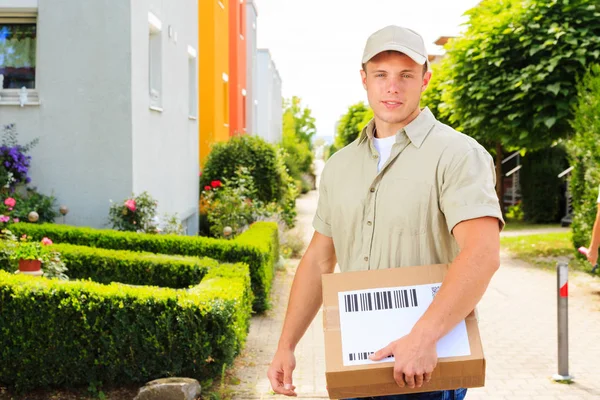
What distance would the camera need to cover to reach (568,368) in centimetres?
724

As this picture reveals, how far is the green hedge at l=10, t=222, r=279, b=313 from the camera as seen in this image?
9336 millimetres

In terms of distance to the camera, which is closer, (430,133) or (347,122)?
(430,133)

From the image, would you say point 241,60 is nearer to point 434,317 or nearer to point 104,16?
point 104,16

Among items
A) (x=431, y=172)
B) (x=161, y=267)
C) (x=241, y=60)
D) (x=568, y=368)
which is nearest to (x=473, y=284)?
(x=431, y=172)

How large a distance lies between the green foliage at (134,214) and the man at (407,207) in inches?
302

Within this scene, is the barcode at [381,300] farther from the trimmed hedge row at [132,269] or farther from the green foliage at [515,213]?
the green foliage at [515,213]

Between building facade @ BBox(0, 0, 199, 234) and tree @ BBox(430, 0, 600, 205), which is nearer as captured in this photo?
building facade @ BBox(0, 0, 199, 234)

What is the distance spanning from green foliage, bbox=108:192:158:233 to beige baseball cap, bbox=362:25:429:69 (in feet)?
26.3

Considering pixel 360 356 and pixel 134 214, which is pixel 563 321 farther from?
pixel 134 214

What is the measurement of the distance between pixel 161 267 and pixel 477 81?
388 inches

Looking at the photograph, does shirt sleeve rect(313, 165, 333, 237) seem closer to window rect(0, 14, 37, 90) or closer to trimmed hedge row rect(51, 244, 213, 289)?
trimmed hedge row rect(51, 244, 213, 289)

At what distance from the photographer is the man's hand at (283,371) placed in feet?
9.32

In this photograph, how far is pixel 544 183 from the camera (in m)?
25.0

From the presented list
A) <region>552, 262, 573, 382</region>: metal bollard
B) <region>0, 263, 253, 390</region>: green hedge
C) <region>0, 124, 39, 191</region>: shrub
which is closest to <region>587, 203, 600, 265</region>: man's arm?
<region>552, 262, 573, 382</region>: metal bollard
